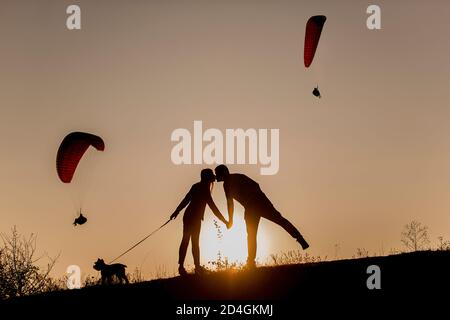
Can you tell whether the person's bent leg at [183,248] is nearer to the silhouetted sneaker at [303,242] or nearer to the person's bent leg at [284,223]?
the person's bent leg at [284,223]

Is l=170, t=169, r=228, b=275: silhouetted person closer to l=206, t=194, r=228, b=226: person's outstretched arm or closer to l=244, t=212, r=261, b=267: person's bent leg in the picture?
l=206, t=194, r=228, b=226: person's outstretched arm

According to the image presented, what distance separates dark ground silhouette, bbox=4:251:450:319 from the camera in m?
13.4

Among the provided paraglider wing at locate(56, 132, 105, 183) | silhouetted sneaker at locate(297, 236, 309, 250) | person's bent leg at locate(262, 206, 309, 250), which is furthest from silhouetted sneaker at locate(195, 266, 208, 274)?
paraglider wing at locate(56, 132, 105, 183)

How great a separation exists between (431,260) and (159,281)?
6032 millimetres

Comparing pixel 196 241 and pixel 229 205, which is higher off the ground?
pixel 229 205

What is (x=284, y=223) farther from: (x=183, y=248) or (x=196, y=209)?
Answer: (x=183, y=248)

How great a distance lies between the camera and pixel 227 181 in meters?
17.3

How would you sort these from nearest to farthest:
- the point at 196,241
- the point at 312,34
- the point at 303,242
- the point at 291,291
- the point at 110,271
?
the point at 291,291 → the point at 303,242 → the point at 196,241 → the point at 110,271 → the point at 312,34

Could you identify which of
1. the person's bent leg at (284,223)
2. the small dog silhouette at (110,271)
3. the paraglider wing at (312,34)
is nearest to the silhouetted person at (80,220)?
the small dog silhouette at (110,271)

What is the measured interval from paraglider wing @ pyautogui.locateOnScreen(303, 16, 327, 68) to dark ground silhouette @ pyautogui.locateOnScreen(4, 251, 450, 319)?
12372 mm

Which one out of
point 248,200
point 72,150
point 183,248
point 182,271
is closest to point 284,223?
point 248,200

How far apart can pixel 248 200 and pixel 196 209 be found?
1230mm

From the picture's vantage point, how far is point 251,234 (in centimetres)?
1727
